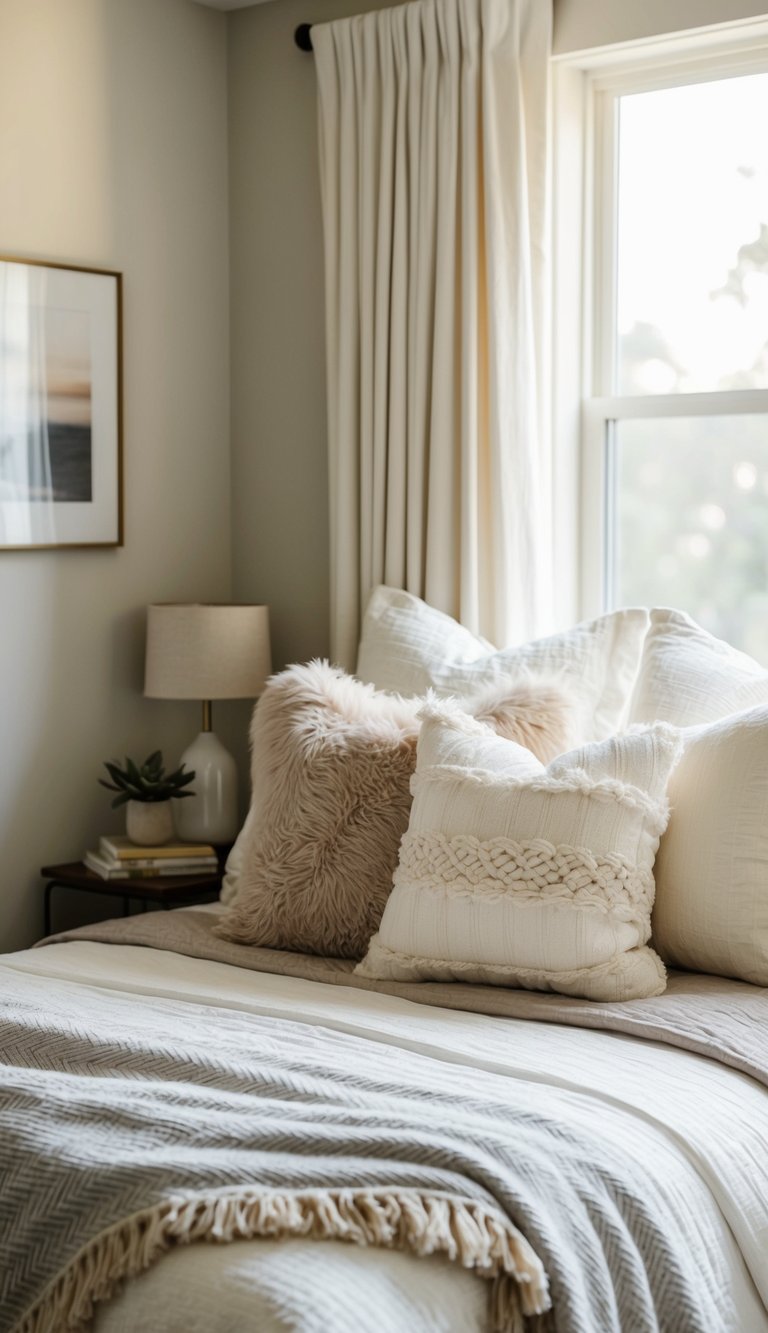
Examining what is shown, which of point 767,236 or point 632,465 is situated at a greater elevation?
point 767,236

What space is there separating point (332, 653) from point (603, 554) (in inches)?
26.5

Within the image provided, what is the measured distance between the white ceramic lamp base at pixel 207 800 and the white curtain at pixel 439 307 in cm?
37

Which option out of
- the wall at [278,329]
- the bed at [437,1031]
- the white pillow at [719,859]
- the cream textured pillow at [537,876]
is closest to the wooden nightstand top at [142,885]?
the bed at [437,1031]

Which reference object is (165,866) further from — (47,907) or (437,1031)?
(437,1031)

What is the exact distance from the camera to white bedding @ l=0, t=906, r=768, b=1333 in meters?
1.40

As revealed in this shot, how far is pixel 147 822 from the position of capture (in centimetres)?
332

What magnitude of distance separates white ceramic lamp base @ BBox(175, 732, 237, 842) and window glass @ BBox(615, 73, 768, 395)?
1248 millimetres

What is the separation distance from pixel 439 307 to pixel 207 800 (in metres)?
1.23

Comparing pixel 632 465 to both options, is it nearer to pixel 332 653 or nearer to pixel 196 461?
pixel 332 653

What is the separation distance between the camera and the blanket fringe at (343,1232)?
57.0 inches

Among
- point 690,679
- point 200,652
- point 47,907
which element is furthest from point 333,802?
point 47,907

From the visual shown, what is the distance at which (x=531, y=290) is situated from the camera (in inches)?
123

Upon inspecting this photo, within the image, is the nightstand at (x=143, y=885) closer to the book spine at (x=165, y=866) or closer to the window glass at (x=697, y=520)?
the book spine at (x=165, y=866)

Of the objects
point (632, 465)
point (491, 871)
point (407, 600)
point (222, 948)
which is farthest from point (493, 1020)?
point (632, 465)
